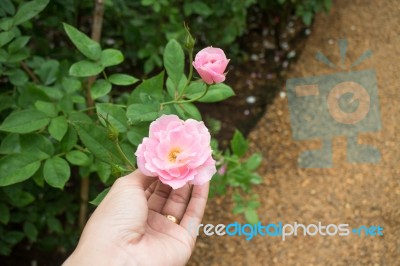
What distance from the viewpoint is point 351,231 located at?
1534mm

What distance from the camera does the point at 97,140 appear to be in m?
0.82

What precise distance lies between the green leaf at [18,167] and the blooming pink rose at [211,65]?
1.30 feet

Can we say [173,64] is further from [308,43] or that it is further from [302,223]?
[308,43]

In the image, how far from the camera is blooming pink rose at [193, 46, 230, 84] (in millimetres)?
737

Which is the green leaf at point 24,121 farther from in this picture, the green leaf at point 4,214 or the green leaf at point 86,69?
the green leaf at point 4,214

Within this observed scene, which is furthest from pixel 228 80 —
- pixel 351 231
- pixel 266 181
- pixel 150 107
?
pixel 150 107

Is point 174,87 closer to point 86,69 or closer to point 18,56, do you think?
point 86,69

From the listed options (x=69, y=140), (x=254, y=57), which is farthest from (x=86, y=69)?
(x=254, y=57)

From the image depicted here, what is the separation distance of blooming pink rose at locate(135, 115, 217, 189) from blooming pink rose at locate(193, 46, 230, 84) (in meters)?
0.08

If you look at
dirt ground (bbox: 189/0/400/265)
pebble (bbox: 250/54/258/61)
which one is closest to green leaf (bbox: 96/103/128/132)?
dirt ground (bbox: 189/0/400/265)

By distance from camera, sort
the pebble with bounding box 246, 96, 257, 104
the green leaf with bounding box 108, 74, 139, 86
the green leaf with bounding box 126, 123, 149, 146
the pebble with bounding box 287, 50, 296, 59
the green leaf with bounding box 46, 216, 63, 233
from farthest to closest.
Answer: the pebble with bounding box 287, 50, 296, 59
the pebble with bounding box 246, 96, 257, 104
the green leaf with bounding box 46, 216, 63, 233
the green leaf with bounding box 108, 74, 139, 86
the green leaf with bounding box 126, 123, 149, 146

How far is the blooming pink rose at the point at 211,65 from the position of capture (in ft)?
2.42

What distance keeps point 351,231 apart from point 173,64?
37.8 inches

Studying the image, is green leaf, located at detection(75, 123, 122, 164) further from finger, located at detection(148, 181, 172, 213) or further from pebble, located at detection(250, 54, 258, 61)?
pebble, located at detection(250, 54, 258, 61)
